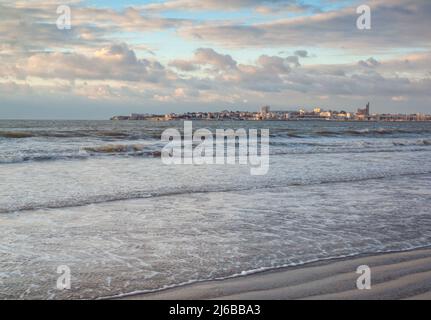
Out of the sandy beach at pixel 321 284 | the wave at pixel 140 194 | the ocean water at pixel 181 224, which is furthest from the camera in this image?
the wave at pixel 140 194

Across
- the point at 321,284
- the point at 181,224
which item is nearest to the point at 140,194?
the point at 181,224

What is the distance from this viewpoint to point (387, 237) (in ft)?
19.8

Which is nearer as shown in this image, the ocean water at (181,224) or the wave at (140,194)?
the ocean water at (181,224)

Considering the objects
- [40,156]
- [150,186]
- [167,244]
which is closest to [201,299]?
[167,244]

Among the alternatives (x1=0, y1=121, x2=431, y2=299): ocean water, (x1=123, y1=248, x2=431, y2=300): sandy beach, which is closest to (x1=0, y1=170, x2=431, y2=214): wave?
(x1=0, y1=121, x2=431, y2=299): ocean water

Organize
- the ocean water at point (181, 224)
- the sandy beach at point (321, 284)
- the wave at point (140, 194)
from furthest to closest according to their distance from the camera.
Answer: the wave at point (140, 194) → the ocean water at point (181, 224) → the sandy beach at point (321, 284)

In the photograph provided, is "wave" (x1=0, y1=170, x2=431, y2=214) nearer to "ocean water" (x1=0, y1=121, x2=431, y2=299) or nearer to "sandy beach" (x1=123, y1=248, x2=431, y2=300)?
"ocean water" (x1=0, y1=121, x2=431, y2=299)

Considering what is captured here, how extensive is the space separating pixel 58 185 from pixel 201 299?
7413mm

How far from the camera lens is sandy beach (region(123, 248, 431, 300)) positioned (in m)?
3.84

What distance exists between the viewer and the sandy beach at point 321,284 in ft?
12.6

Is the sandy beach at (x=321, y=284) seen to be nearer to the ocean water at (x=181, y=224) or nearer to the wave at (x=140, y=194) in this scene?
the ocean water at (x=181, y=224)

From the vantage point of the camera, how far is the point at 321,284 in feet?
13.5

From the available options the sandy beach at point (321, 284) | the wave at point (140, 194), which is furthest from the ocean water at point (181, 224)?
the sandy beach at point (321, 284)
